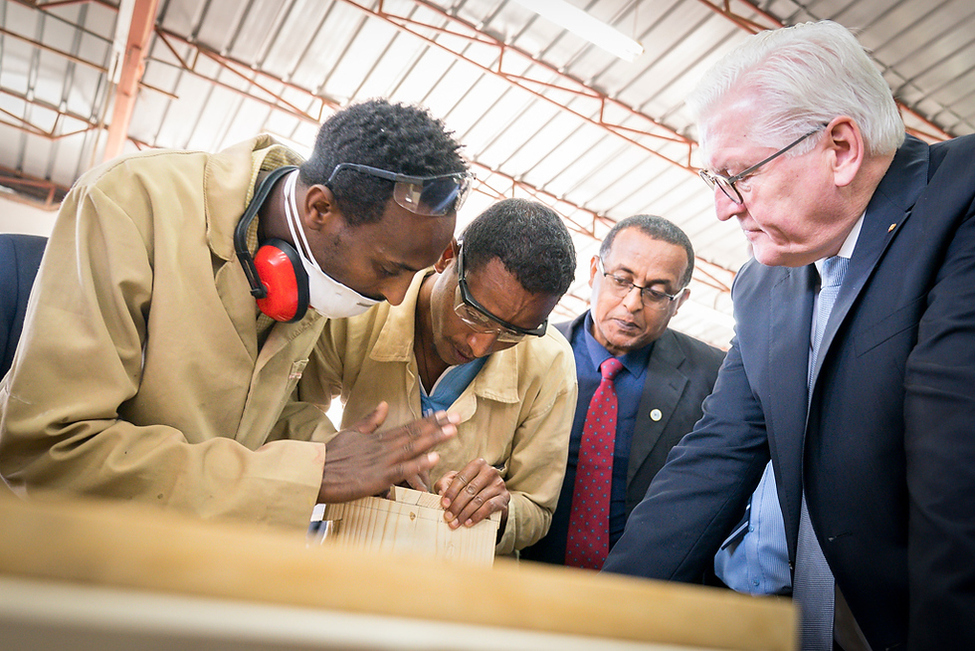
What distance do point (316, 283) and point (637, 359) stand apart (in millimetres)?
1550

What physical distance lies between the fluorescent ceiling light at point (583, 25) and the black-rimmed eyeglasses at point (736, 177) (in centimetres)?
451

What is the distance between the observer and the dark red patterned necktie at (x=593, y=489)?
2.47 m

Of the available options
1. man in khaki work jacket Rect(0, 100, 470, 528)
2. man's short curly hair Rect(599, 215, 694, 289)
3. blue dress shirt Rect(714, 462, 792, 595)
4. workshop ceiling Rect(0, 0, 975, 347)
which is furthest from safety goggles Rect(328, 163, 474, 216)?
workshop ceiling Rect(0, 0, 975, 347)

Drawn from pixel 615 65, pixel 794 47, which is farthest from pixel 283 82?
pixel 794 47

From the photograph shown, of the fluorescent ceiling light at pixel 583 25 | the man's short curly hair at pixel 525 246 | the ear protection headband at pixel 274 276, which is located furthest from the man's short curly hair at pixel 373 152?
the fluorescent ceiling light at pixel 583 25

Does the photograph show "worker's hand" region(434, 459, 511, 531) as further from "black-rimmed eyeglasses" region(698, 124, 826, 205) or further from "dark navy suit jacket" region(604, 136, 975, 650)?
"black-rimmed eyeglasses" region(698, 124, 826, 205)

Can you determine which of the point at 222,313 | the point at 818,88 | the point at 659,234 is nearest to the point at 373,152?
the point at 222,313

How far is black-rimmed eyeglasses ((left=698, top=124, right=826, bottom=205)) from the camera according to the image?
5.63 ft

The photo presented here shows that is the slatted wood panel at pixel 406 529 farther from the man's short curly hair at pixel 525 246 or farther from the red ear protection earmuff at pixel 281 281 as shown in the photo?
the man's short curly hair at pixel 525 246

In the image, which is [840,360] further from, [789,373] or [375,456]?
[375,456]

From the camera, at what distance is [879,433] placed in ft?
4.85

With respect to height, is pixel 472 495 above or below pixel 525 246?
below

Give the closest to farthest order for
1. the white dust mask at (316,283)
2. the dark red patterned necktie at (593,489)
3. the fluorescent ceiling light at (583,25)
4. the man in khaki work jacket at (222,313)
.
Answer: the man in khaki work jacket at (222,313), the white dust mask at (316,283), the dark red patterned necktie at (593,489), the fluorescent ceiling light at (583,25)

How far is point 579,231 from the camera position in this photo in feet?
35.9
